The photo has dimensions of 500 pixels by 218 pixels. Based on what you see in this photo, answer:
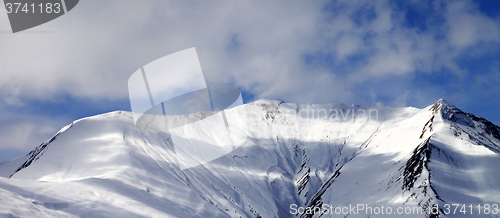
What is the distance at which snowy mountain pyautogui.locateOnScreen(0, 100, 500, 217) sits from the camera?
179ft

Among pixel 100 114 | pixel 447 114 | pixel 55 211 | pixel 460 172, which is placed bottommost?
pixel 460 172

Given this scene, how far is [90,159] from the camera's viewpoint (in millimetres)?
84625

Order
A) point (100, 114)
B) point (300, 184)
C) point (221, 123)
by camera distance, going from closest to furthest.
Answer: point (100, 114) → point (300, 184) → point (221, 123)

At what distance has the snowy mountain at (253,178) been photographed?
5444 centimetres

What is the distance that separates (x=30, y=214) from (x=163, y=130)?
101294 millimetres

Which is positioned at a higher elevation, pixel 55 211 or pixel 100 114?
pixel 100 114

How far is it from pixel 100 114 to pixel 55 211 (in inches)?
3908

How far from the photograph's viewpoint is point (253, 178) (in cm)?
13862

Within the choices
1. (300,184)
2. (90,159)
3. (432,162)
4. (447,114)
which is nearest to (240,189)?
(300,184)

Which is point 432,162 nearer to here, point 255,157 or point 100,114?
point 255,157

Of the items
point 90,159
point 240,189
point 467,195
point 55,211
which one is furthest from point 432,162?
point 90,159

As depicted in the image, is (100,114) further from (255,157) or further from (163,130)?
(255,157)

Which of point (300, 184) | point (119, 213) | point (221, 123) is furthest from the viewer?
point (221, 123)

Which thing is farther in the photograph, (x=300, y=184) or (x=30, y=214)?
(x=300, y=184)
